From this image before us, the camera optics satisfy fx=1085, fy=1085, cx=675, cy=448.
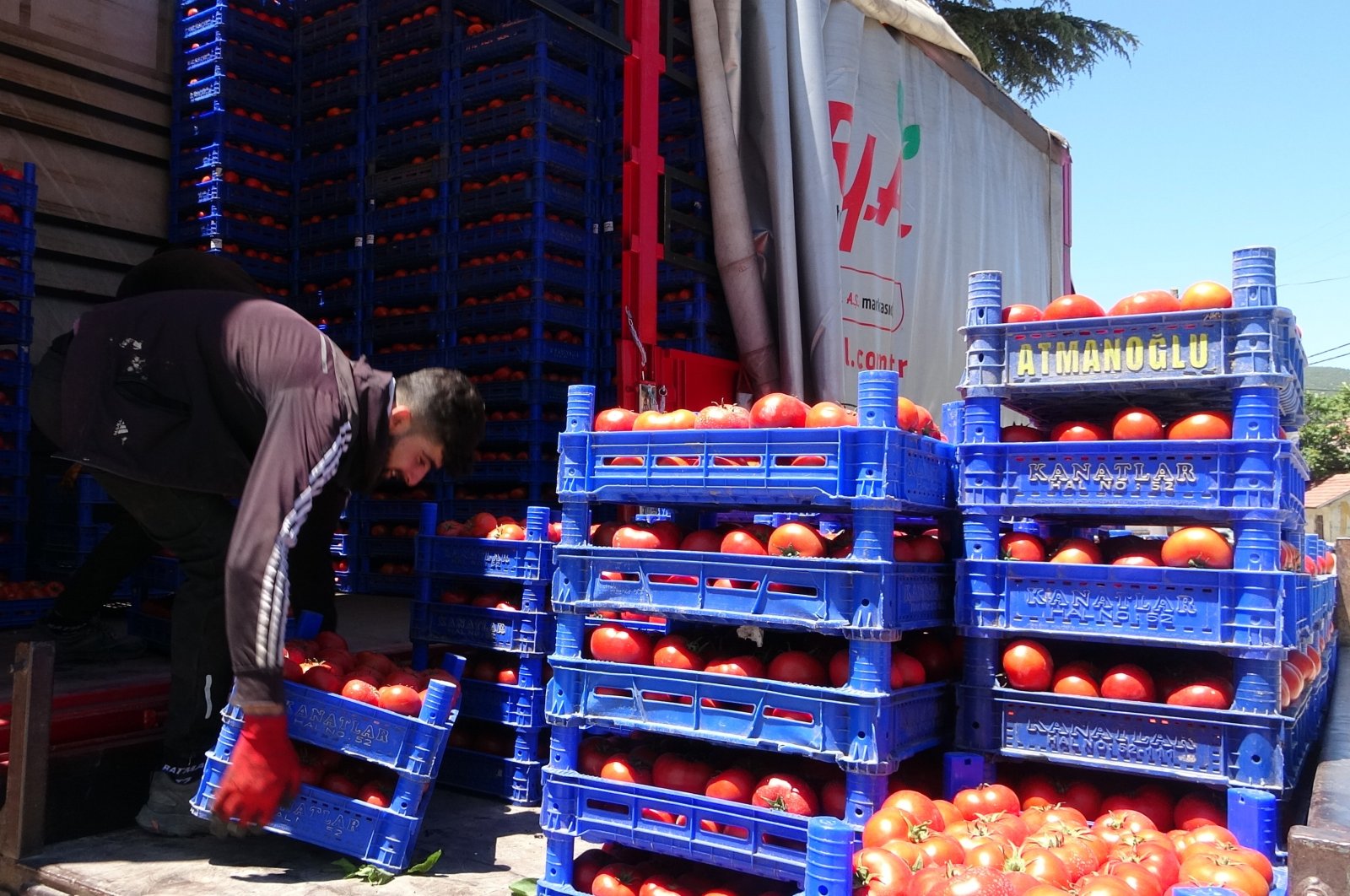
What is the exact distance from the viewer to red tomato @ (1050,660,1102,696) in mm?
3459

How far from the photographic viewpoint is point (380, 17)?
879cm

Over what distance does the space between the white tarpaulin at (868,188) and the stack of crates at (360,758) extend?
418 cm

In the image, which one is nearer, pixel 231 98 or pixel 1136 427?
pixel 1136 427

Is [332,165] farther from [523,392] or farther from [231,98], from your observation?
[523,392]

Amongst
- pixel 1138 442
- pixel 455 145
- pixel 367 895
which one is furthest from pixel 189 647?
pixel 455 145

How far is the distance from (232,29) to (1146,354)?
326 inches

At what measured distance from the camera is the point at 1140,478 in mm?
3420

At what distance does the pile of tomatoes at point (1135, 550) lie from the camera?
3.35 meters

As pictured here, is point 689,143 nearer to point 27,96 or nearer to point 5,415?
point 5,415

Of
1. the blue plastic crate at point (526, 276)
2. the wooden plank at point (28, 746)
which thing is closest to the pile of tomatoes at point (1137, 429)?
the wooden plank at point (28, 746)

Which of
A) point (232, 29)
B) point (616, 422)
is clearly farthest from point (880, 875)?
point (232, 29)

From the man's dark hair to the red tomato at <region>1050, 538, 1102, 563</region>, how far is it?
2.07 m

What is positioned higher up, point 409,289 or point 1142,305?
point 409,289

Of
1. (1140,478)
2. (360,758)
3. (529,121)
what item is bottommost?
(360,758)
